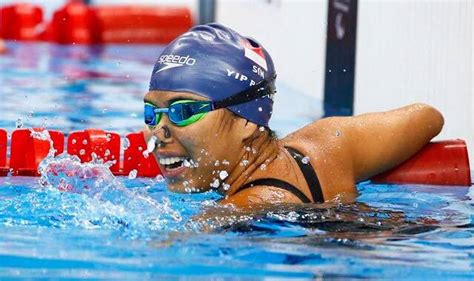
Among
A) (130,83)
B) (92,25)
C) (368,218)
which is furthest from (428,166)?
(92,25)

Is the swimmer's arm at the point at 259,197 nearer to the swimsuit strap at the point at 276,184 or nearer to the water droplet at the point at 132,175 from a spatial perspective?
the swimsuit strap at the point at 276,184

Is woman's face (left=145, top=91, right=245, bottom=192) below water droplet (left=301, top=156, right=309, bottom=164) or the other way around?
the other way around

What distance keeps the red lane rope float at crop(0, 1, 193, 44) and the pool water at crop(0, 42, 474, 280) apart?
7.78m

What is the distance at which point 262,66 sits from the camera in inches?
140

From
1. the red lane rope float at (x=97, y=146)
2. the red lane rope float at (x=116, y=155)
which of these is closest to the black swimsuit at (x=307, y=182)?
the red lane rope float at (x=116, y=155)

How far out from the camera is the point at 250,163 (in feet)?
11.4

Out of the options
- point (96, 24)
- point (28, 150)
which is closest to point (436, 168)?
point (28, 150)

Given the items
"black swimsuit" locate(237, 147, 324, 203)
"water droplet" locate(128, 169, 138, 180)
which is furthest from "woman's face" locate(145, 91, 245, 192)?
"water droplet" locate(128, 169, 138, 180)

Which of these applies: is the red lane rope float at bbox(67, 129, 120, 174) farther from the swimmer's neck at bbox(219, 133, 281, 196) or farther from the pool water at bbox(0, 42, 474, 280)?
the swimmer's neck at bbox(219, 133, 281, 196)

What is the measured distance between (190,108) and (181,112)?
0.04 meters

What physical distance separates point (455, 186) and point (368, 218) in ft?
3.45

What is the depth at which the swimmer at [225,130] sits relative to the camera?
3391 millimetres

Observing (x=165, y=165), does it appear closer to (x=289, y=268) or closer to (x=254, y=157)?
(x=254, y=157)

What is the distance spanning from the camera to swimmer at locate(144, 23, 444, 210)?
3391mm
